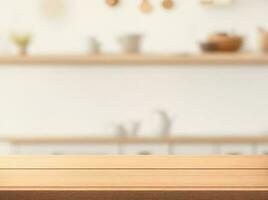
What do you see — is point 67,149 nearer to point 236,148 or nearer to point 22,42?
point 22,42

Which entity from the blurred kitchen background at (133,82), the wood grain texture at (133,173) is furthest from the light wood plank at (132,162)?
the blurred kitchen background at (133,82)

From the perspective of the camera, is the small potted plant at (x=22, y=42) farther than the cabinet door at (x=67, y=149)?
No

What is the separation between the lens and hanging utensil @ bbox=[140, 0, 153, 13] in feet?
11.2

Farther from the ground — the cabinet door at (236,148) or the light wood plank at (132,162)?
the cabinet door at (236,148)

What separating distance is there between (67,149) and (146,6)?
0.93 meters

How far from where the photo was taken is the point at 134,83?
3.45 metres

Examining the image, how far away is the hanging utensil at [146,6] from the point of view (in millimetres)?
3400

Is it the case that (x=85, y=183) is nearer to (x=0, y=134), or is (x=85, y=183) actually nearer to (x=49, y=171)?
(x=49, y=171)

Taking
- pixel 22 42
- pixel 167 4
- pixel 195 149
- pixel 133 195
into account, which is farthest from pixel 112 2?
pixel 133 195

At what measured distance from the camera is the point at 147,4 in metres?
3.40

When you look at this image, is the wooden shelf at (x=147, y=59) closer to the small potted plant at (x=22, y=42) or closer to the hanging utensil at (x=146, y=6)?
the small potted plant at (x=22, y=42)

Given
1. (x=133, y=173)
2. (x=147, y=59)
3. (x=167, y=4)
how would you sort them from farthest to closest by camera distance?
(x=167, y=4) → (x=147, y=59) → (x=133, y=173)

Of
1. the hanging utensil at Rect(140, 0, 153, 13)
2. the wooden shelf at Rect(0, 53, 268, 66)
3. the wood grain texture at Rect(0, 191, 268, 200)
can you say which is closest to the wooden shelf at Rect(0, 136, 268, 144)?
the wooden shelf at Rect(0, 53, 268, 66)

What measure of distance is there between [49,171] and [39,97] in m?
3.04
